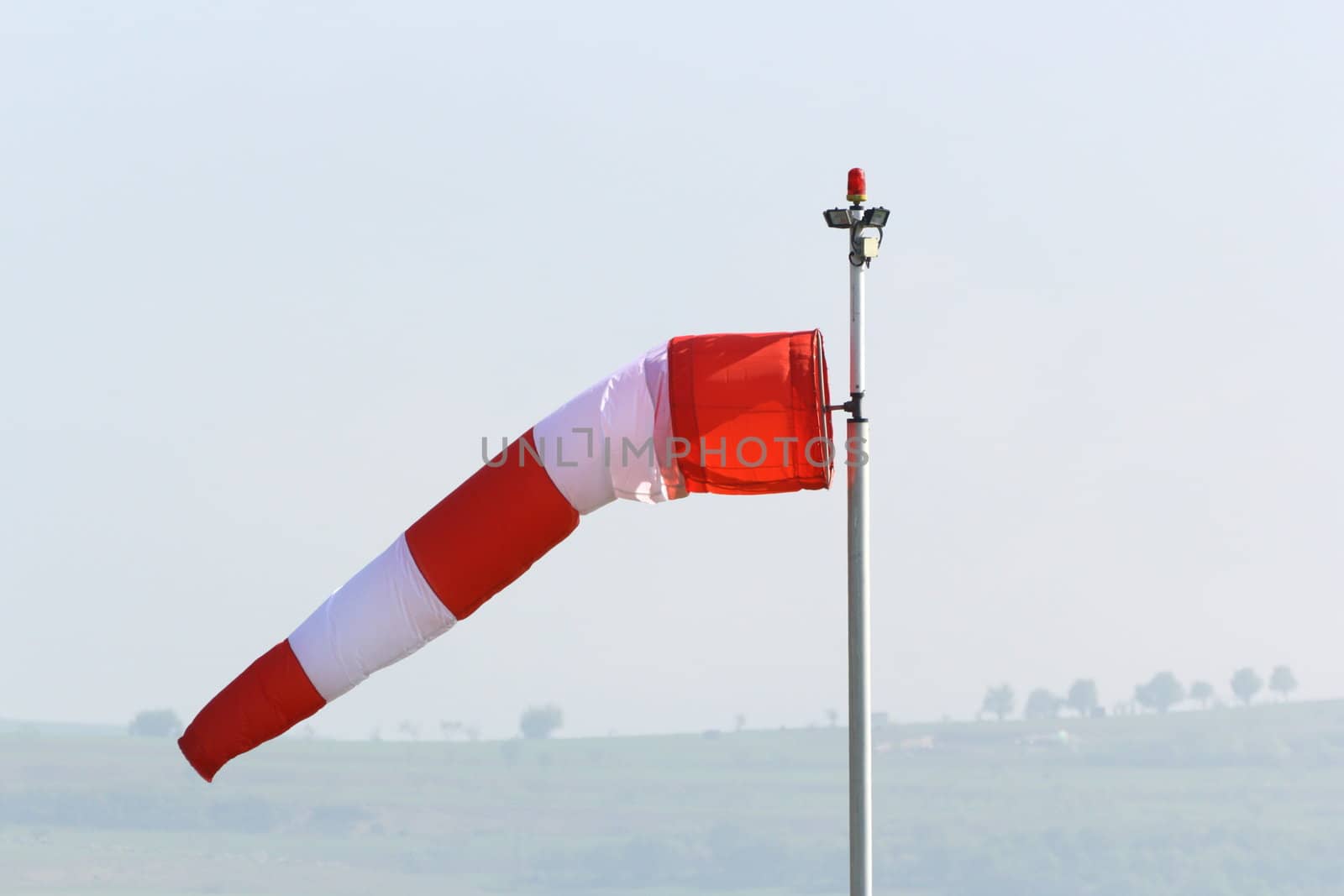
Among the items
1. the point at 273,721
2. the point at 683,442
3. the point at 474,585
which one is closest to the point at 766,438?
the point at 683,442

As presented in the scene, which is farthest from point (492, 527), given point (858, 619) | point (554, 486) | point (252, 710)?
point (858, 619)

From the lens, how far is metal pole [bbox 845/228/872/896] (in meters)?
14.0

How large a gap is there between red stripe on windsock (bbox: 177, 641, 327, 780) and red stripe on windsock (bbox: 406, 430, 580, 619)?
1692 mm

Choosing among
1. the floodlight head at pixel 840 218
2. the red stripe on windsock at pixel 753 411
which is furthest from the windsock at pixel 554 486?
the floodlight head at pixel 840 218

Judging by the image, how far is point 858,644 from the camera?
14.1m

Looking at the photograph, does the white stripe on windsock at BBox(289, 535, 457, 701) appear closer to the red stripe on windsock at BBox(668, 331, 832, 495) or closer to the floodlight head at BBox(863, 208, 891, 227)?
the red stripe on windsock at BBox(668, 331, 832, 495)

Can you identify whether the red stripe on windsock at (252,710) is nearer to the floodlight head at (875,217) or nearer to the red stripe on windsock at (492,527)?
the red stripe on windsock at (492,527)

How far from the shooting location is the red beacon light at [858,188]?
46.2ft

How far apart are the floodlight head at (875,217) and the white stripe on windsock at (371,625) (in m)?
5.24

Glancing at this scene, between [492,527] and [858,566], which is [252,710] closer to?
[492,527]

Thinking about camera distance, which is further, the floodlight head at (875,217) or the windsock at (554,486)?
the windsock at (554,486)

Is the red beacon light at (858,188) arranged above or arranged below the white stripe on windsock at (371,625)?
above

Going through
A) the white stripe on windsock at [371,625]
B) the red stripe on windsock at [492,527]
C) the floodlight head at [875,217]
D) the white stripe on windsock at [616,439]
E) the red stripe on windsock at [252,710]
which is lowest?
the red stripe on windsock at [252,710]

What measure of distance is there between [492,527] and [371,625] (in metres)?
1.52
